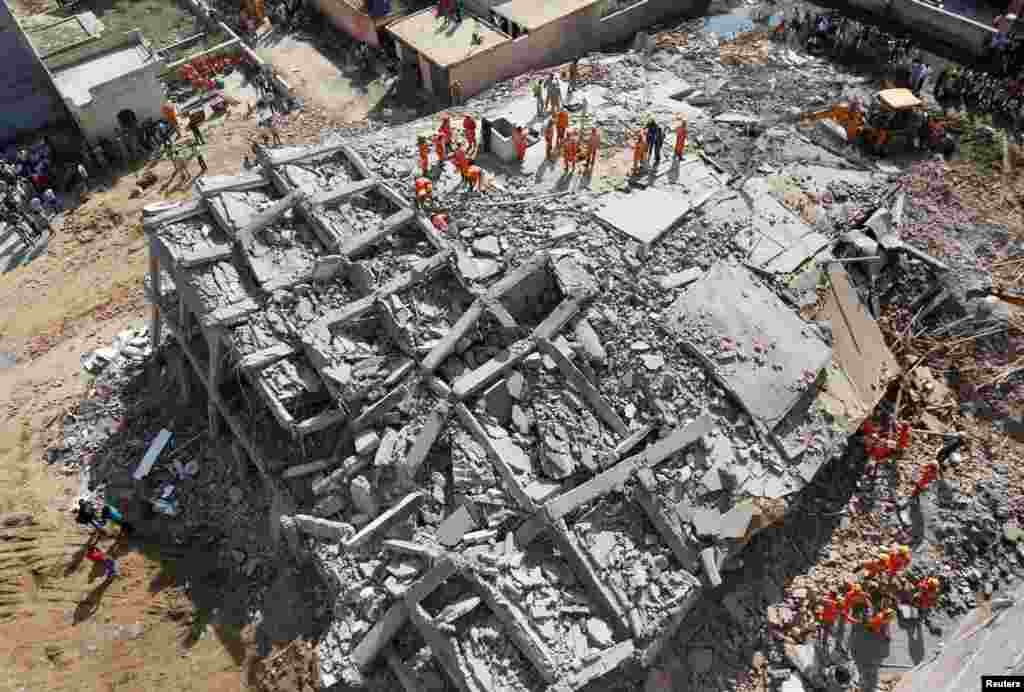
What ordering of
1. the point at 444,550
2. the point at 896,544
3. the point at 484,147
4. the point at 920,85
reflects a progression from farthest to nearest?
1. the point at 920,85
2. the point at 484,147
3. the point at 896,544
4. the point at 444,550

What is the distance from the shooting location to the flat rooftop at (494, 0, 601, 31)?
1010 inches

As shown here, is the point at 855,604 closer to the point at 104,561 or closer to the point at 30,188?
the point at 104,561

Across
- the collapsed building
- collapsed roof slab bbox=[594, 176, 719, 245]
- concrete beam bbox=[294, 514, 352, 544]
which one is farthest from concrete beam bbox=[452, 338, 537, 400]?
collapsed roof slab bbox=[594, 176, 719, 245]

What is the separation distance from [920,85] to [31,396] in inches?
1114

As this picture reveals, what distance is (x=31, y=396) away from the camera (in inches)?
706

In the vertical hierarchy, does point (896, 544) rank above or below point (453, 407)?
below

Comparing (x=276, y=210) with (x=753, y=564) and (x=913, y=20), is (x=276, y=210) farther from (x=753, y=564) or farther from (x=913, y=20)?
(x=913, y=20)

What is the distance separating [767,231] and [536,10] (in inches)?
586

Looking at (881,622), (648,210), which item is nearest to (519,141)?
(648,210)

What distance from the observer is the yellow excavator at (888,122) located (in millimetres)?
20969

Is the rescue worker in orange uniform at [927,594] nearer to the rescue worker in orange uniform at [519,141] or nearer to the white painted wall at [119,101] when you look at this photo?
the rescue worker in orange uniform at [519,141]

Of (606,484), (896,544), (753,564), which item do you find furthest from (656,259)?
(896,544)

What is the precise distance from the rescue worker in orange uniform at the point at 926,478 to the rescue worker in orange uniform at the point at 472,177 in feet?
38.9

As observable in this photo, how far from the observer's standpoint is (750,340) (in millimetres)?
14477
